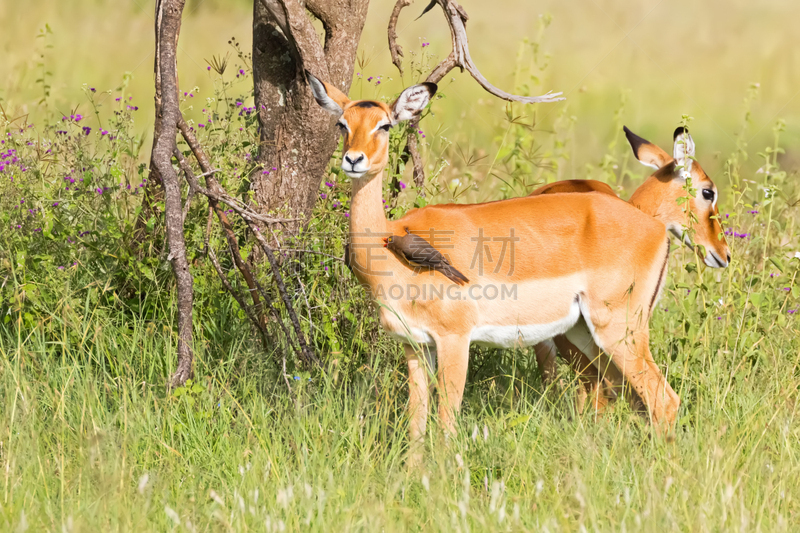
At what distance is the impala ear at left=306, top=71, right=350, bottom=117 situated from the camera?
3.77 meters

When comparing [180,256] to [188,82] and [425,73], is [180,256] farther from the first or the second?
[188,82]

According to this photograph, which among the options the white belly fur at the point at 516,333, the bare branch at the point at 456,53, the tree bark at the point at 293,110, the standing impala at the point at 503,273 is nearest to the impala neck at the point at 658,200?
the standing impala at the point at 503,273

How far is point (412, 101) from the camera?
3.76m

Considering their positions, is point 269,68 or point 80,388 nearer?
point 80,388

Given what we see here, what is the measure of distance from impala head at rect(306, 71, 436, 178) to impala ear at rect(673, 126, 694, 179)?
1343 mm

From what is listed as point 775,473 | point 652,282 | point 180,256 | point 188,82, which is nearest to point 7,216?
point 180,256

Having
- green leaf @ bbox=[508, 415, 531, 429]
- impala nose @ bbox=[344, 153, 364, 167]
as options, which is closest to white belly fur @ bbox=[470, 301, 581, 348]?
green leaf @ bbox=[508, 415, 531, 429]

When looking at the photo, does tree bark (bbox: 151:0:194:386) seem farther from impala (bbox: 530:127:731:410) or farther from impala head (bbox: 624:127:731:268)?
impala head (bbox: 624:127:731:268)

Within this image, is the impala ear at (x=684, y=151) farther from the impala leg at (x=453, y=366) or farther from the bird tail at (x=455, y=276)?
the impala leg at (x=453, y=366)

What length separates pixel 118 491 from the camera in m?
2.93

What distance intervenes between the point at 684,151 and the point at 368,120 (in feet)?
5.37

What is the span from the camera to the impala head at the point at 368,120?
11.4 ft

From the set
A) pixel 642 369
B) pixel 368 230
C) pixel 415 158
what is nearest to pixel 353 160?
pixel 368 230

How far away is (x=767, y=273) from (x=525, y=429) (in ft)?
7.27
